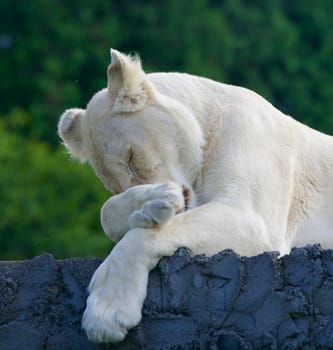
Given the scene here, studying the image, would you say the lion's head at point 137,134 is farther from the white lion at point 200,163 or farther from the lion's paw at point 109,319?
the lion's paw at point 109,319

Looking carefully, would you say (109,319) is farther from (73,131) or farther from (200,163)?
(73,131)

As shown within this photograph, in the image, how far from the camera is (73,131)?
25.2 feet

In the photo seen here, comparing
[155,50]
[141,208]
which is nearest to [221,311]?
[141,208]

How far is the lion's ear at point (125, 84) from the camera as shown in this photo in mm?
7211

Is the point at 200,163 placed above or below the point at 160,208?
below

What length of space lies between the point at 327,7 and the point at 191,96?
25.0 meters

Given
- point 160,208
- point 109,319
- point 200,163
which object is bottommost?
point 109,319

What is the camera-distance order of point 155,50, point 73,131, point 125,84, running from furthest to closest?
point 155,50 < point 73,131 < point 125,84

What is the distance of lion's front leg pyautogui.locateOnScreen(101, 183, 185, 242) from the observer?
6.21 metres

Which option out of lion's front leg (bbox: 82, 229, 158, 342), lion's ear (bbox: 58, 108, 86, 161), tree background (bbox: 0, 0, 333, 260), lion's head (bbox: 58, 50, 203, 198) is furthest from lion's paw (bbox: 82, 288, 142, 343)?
tree background (bbox: 0, 0, 333, 260)

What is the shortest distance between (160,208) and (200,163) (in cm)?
96

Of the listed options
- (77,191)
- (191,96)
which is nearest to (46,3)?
(77,191)

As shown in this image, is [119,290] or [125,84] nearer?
[119,290]

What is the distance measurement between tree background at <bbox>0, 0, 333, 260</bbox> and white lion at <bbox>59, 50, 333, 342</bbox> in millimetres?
17371
